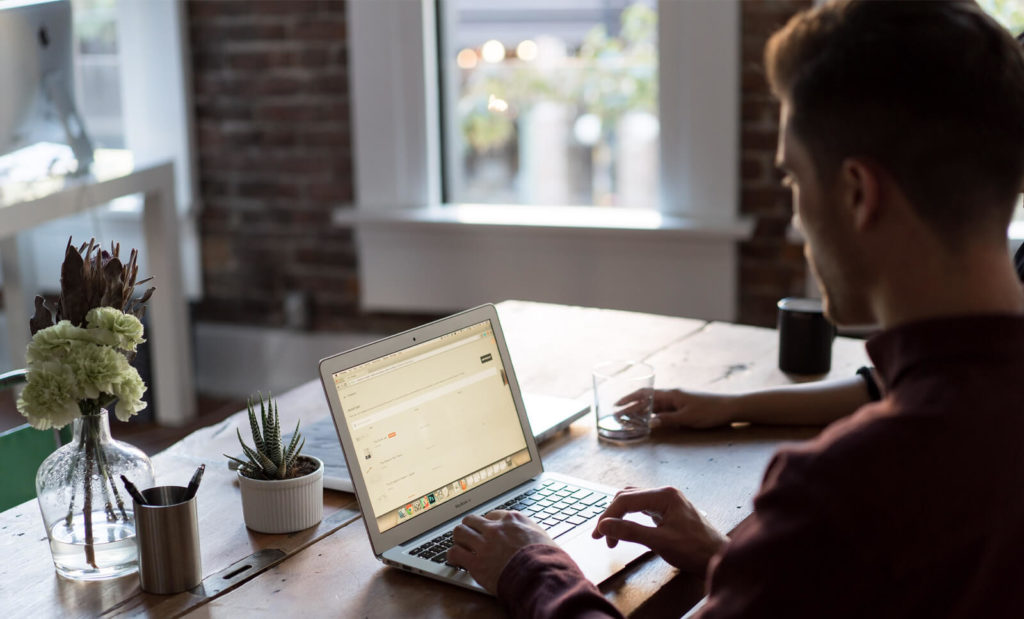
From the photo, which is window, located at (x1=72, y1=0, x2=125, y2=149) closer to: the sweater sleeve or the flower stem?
the flower stem

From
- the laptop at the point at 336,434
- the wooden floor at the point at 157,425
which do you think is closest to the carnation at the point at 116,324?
the laptop at the point at 336,434

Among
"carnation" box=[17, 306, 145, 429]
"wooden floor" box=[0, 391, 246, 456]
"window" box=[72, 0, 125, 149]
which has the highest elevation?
"window" box=[72, 0, 125, 149]

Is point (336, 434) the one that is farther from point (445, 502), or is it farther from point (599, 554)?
point (599, 554)

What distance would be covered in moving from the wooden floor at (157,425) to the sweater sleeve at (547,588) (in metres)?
2.27

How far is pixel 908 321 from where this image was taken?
2.92ft

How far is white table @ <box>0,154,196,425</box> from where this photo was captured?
125 inches

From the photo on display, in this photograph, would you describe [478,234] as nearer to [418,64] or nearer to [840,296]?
[418,64]

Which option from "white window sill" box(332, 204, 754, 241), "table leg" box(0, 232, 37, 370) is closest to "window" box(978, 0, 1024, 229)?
"white window sill" box(332, 204, 754, 241)

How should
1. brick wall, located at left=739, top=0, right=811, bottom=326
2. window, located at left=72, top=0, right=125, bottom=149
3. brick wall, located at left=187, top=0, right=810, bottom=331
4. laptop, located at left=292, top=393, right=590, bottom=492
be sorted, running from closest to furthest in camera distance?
laptop, located at left=292, top=393, right=590, bottom=492, brick wall, located at left=739, top=0, right=811, bottom=326, brick wall, located at left=187, top=0, right=810, bottom=331, window, located at left=72, top=0, right=125, bottom=149

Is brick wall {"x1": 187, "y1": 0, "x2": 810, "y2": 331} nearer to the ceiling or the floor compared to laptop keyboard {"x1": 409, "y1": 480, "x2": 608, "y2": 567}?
nearer to the ceiling

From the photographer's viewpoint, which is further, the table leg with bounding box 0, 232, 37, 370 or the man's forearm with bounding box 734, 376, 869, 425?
the table leg with bounding box 0, 232, 37, 370

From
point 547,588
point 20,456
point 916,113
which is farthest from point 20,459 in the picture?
point 916,113

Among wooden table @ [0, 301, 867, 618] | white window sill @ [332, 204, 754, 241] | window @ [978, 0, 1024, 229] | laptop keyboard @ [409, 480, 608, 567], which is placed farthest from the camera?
white window sill @ [332, 204, 754, 241]

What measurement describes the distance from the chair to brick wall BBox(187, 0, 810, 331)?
201cm
